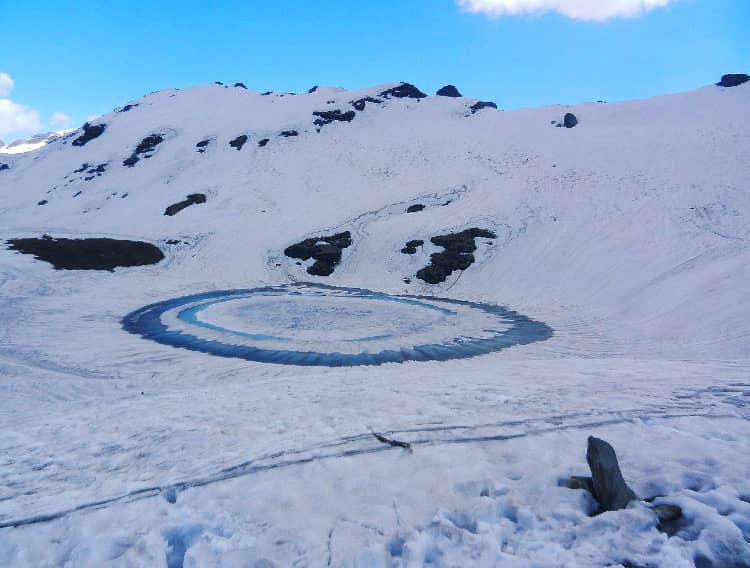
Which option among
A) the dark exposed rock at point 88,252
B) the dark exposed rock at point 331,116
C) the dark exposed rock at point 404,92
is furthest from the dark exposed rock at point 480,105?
the dark exposed rock at point 88,252

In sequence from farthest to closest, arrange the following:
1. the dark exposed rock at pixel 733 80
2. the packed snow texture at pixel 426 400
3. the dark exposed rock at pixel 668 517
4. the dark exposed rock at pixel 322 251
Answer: the dark exposed rock at pixel 733 80
the dark exposed rock at pixel 322 251
the packed snow texture at pixel 426 400
the dark exposed rock at pixel 668 517

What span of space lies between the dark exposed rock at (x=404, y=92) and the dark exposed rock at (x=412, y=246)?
52.4m

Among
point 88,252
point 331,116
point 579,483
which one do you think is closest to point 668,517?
point 579,483

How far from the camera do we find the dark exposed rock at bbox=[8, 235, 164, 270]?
27.8m

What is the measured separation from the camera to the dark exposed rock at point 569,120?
56.2 meters

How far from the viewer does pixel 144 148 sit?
68375mm

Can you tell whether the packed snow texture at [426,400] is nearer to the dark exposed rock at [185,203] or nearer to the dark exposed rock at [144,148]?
the dark exposed rock at [185,203]

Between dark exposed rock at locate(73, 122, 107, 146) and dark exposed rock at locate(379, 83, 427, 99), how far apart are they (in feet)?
162

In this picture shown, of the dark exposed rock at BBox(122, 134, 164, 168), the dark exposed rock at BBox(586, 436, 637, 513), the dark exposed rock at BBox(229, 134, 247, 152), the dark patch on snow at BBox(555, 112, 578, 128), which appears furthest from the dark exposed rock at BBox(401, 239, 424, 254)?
the dark exposed rock at BBox(122, 134, 164, 168)

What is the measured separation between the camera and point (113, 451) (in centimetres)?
668

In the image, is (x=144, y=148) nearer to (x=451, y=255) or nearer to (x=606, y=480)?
(x=451, y=255)

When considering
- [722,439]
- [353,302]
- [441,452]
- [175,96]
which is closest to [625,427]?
[722,439]

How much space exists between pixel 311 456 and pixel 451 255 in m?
24.9

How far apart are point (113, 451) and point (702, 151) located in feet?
144
